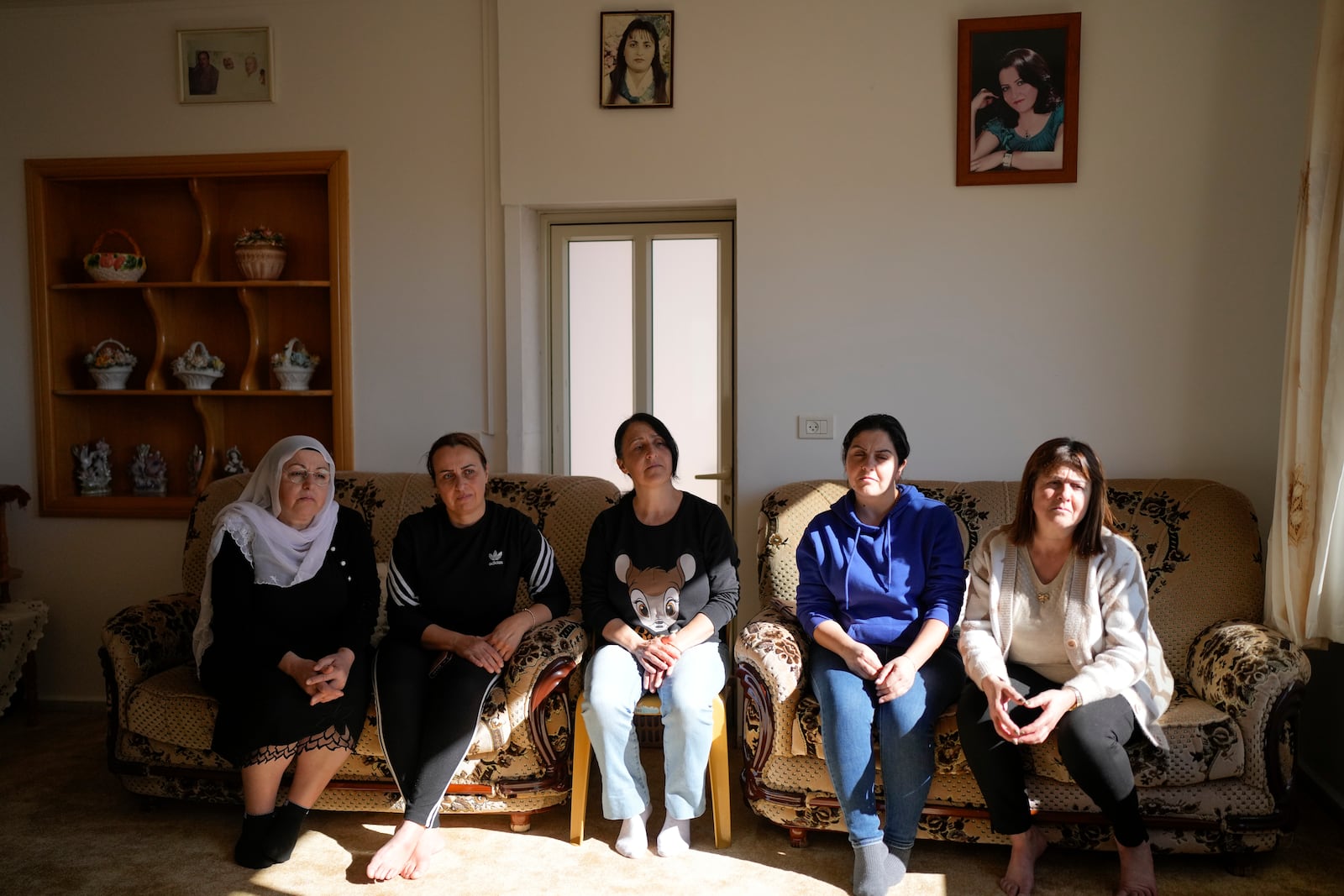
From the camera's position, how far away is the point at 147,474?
3.68 metres

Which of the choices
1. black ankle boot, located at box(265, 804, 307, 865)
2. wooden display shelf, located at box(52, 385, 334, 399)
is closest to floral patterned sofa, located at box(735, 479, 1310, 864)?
black ankle boot, located at box(265, 804, 307, 865)

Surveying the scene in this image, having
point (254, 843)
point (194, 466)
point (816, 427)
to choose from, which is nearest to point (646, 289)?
point (816, 427)

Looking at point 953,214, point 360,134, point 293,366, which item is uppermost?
point 360,134

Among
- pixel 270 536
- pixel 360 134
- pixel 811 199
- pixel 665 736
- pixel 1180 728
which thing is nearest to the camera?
pixel 1180 728

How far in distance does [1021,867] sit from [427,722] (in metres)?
1.49

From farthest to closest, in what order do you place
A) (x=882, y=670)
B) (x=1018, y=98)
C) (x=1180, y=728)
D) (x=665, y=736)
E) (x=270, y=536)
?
(x=1018, y=98) < (x=270, y=536) < (x=665, y=736) < (x=882, y=670) < (x=1180, y=728)

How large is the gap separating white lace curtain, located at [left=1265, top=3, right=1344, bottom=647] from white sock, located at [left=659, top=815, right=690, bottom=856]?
1659mm

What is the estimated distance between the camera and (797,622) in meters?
2.74

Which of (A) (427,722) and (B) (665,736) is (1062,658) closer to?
(B) (665,736)

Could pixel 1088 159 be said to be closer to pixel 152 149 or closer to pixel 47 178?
pixel 152 149

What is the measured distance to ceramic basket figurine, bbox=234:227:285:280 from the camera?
11.5 feet

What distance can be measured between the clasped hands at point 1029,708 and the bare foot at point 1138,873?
1.03 ft

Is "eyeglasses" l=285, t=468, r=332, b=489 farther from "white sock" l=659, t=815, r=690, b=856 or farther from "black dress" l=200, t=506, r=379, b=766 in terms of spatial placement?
"white sock" l=659, t=815, r=690, b=856

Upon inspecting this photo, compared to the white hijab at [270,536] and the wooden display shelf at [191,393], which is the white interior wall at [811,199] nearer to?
the wooden display shelf at [191,393]
